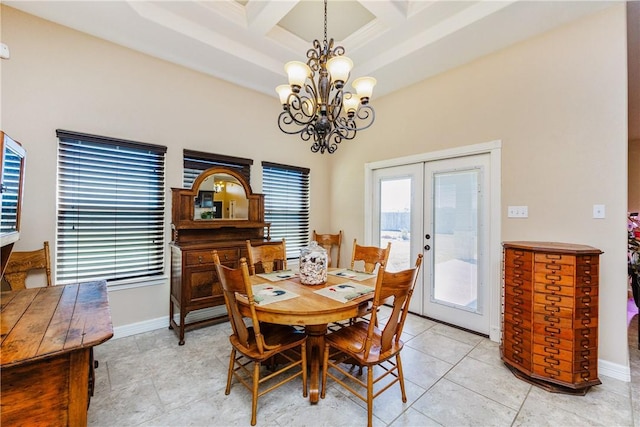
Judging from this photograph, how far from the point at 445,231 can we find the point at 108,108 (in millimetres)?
3986

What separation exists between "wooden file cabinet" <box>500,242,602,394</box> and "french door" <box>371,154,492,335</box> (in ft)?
2.49

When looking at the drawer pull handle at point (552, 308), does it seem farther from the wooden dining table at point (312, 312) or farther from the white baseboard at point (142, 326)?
the white baseboard at point (142, 326)

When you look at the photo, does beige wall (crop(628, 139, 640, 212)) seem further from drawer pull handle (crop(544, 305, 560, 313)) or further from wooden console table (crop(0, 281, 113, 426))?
wooden console table (crop(0, 281, 113, 426))

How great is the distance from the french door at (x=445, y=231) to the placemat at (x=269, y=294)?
2195 mm

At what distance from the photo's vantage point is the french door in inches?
120

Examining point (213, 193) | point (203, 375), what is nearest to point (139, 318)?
point (203, 375)

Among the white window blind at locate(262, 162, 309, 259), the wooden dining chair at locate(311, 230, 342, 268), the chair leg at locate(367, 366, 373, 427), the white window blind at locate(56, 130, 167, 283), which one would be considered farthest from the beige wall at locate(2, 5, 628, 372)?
the chair leg at locate(367, 366, 373, 427)

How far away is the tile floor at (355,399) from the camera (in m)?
1.77

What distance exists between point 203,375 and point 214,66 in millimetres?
3296

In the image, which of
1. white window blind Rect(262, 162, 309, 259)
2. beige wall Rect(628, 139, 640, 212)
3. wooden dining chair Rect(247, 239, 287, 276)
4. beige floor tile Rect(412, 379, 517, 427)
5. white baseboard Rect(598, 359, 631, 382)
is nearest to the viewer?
beige floor tile Rect(412, 379, 517, 427)

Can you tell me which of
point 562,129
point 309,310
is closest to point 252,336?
point 309,310

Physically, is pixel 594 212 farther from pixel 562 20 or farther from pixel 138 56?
pixel 138 56

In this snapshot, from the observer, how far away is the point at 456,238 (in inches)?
129

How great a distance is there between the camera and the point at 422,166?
11.7ft
